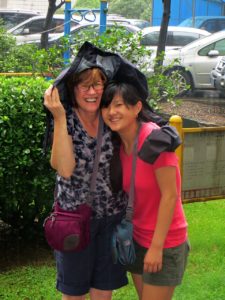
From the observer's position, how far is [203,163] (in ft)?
13.7

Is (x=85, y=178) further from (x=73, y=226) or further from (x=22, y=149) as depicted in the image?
(x=22, y=149)

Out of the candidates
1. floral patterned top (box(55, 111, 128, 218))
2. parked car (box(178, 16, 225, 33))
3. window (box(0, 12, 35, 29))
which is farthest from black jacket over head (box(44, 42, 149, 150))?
window (box(0, 12, 35, 29))

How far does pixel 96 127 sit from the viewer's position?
2.36 m

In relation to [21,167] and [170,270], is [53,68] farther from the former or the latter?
[170,270]

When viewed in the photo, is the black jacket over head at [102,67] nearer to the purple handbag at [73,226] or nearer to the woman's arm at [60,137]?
the woman's arm at [60,137]

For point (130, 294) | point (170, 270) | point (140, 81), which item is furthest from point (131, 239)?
point (130, 294)

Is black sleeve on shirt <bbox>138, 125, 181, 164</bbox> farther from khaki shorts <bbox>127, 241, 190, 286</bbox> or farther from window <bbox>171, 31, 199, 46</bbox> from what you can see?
window <bbox>171, 31, 199, 46</bbox>

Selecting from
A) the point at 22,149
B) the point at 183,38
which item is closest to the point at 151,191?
the point at 22,149

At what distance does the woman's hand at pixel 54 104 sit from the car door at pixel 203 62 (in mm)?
10545

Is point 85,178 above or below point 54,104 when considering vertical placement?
below

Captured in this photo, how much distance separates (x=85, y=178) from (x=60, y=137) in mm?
222

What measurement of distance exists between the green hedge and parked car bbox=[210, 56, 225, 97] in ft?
26.9

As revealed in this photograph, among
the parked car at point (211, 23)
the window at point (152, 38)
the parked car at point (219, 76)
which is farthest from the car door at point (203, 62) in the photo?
the parked car at point (211, 23)

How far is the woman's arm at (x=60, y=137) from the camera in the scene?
224 cm
